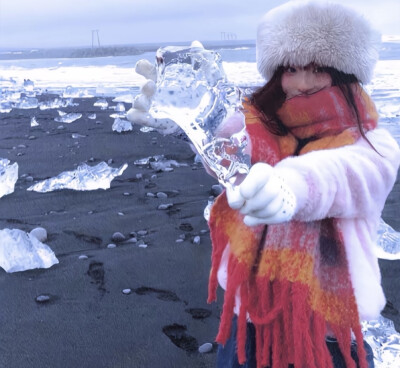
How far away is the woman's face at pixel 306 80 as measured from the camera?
155cm

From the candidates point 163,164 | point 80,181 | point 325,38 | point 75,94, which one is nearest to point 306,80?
point 325,38

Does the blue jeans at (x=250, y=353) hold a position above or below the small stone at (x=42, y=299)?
above

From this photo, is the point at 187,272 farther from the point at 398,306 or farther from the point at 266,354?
the point at 266,354

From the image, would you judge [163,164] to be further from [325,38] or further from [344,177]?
[344,177]

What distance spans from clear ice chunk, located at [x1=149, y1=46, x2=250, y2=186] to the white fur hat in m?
0.31

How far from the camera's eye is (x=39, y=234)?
3.64 meters

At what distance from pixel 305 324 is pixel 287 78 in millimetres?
741

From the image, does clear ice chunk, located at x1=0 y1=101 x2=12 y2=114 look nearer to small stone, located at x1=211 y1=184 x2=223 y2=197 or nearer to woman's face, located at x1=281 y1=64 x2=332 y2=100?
small stone, located at x1=211 y1=184 x2=223 y2=197

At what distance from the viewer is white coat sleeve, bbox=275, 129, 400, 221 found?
130 centimetres

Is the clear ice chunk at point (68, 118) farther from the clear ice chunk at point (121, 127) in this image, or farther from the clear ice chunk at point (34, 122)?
the clear ice chunk at point (121, 127)

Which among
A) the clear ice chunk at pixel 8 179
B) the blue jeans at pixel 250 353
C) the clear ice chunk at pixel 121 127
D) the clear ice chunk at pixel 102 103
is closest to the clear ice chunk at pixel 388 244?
the blue jeans at pixel 250 353

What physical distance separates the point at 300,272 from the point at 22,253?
228 centimetres

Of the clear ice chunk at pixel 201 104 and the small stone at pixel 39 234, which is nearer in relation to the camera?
the clear ice chunk at pixel 201 104

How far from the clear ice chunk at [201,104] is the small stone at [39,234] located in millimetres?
2567
